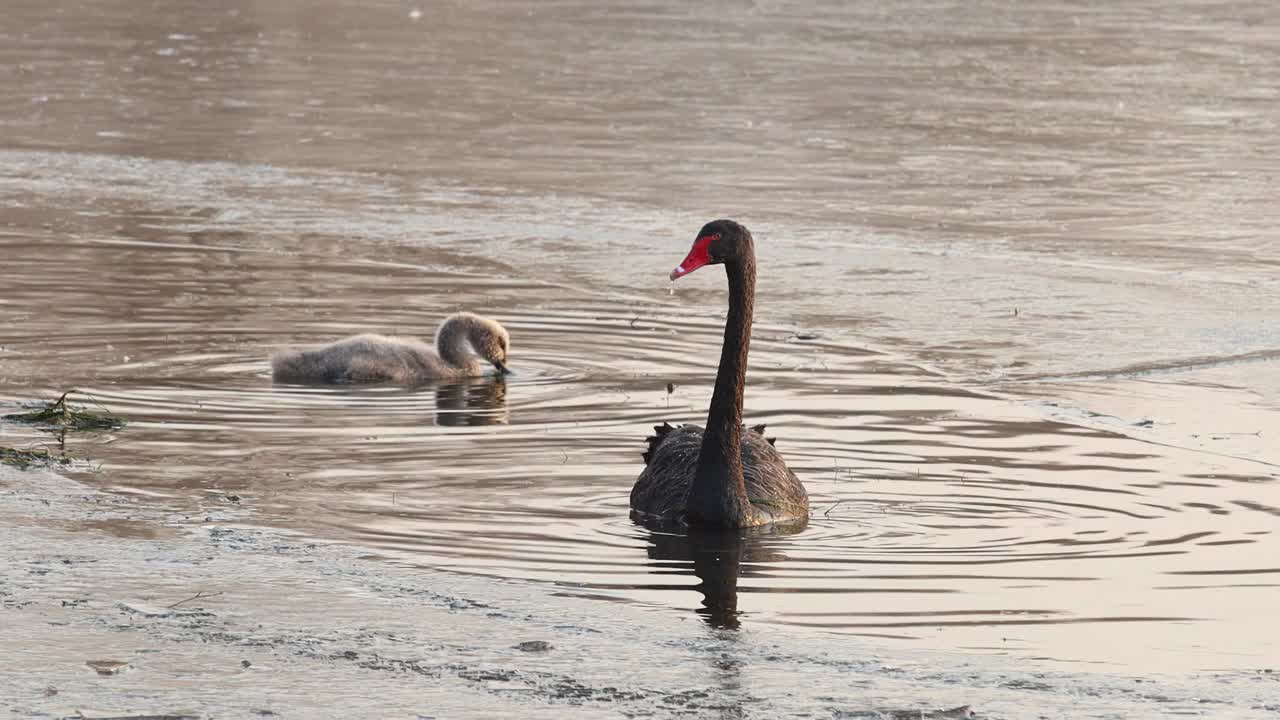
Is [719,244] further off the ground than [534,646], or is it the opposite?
[719,244]

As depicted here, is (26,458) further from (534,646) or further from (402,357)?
(534,646)

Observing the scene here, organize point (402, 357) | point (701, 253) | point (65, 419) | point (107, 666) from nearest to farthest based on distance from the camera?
point (107, 666) → point (701, 253) → point (65, 419) → point (402, 357)

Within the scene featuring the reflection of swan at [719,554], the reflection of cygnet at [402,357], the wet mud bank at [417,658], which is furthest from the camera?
the reflection of cygnet at [402,357]

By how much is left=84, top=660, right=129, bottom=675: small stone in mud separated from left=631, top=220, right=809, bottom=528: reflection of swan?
97.6 inches

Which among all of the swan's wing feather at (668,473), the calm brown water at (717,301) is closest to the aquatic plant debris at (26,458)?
the calm brown water at (717,301)

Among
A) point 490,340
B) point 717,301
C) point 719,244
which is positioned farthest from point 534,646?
point 717,301

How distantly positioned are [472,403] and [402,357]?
→ 0.59 meters

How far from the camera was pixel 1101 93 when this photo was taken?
882 inches

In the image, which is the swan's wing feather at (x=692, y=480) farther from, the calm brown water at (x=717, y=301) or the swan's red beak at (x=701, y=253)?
the swan's red beak at (x=701, y=253)

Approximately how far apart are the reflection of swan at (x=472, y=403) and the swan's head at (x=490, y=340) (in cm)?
11

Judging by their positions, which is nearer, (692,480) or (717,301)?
(692,480)

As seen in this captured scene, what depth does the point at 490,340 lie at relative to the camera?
33.7ft

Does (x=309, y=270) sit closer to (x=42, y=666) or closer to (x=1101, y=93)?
(x=42, y=666)

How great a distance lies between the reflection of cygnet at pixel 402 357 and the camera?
9922 millimetres
